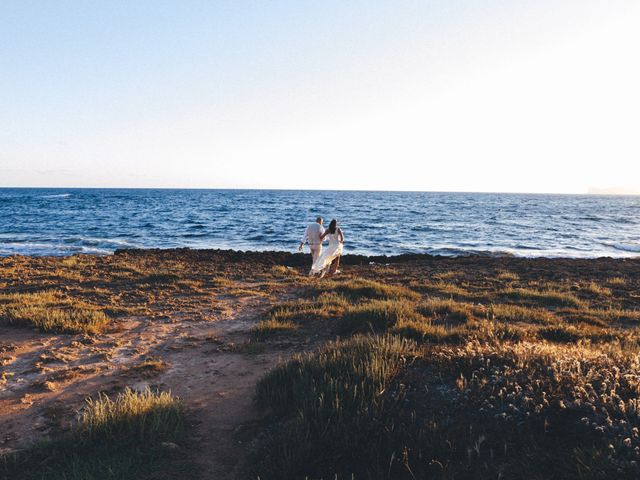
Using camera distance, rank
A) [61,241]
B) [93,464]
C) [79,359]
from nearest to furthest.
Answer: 1. [93,464]
2. [79,359]
3. [61,241]

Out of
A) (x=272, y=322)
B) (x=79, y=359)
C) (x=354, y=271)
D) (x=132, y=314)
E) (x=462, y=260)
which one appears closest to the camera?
(x=79, y=359)

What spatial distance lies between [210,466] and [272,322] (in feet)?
15.2

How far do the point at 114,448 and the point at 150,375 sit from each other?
2.27 m

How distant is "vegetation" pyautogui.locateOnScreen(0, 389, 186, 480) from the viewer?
3.45 metres

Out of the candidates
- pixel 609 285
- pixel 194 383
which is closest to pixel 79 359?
pixel 194 383

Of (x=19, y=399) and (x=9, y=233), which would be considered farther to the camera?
(x=9, y=233)

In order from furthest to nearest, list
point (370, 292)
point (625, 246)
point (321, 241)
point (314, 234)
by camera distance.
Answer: point (625, 246), point (321, 241), point (314, 234), point (370, 292)

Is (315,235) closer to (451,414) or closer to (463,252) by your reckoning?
(451,414)

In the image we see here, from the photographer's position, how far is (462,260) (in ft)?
73.5

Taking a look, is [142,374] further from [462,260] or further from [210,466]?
[462,260]

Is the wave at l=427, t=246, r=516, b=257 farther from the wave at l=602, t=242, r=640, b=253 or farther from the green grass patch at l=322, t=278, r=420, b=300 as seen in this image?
the green grass patch at l=322, t=278, r=420, b=300

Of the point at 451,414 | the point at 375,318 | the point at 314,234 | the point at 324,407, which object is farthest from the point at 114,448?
the point at 314,234

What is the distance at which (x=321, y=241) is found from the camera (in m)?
14.9

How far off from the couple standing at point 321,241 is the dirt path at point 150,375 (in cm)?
604
